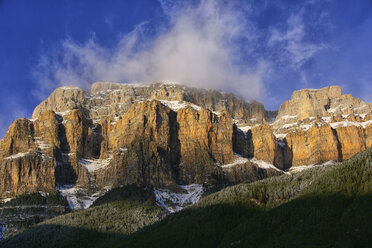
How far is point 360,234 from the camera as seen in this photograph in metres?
139

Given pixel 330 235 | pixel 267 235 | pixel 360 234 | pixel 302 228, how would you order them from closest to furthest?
1. pixel 360 234
2. pixel 330 235
3. pixel 302 228
4. pixel 267 235

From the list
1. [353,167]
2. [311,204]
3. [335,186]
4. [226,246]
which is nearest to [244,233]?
[226,246]

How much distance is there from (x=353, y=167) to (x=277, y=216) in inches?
1598

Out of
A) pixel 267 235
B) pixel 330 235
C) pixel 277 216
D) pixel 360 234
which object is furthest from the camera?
pixel 277 216

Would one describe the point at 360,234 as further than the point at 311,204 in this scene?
No

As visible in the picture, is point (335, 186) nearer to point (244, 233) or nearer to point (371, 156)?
point (371, 156)

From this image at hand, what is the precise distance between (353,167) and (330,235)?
54.9 m

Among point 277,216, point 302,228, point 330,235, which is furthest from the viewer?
point 277,216

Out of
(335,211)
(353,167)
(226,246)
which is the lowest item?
(226,246)

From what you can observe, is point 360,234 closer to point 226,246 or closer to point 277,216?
point 277,216

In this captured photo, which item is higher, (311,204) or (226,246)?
(311,204)

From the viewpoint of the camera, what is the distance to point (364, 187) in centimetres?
17050

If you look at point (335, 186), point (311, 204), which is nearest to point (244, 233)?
point (311, 204)

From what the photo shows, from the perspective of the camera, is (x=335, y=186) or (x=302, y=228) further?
(x=335, y=186)
